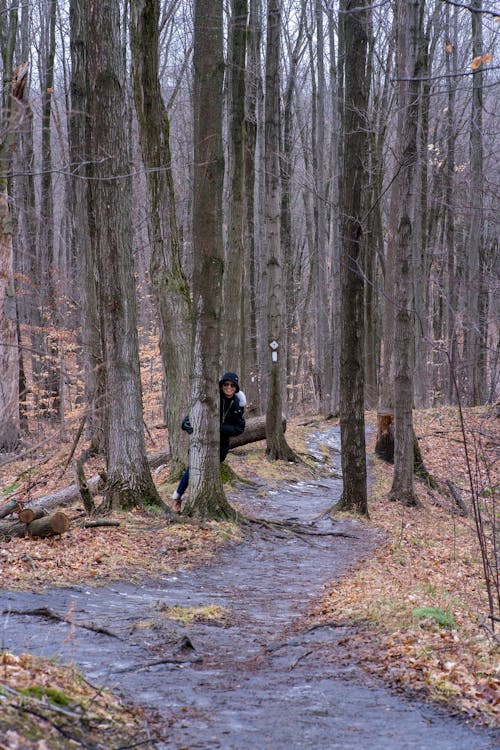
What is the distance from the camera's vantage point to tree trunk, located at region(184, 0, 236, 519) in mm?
9680

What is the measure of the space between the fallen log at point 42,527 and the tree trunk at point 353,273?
4855 mm

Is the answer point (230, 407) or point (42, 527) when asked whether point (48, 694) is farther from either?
point (230, 407)

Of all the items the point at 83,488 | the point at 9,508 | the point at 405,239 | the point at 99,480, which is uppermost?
the point at 405,239

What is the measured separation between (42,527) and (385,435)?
11041mm

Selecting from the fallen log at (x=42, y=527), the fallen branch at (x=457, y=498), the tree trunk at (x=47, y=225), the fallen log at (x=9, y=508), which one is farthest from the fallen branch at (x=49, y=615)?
the tree trunk at (x=47, y=225)

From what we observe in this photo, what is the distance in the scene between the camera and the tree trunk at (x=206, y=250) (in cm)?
968

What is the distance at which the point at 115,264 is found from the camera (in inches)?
374

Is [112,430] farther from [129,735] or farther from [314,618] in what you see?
[129,735]

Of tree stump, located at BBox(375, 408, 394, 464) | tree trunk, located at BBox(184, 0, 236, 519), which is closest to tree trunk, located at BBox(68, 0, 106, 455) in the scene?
tree trunk, located at BBox(184, 0, 236, 519)

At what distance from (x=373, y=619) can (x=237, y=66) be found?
37.5ft

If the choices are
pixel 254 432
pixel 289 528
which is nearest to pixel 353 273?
pixel 289 528

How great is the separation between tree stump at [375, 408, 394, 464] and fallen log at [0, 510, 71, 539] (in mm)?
10370

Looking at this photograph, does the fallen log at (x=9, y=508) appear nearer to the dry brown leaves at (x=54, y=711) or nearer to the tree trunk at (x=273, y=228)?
the dry brown leaves at (x=54, y=711)

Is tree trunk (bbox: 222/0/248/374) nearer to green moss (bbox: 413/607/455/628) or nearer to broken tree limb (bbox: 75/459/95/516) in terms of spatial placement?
broken tree limb (bbox: 75/459/95/516)
